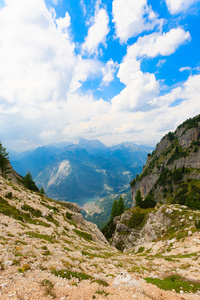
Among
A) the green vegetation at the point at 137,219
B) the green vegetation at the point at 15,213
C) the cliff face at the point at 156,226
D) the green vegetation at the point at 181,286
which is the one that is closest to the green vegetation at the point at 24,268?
the green vegetation at the point at 181,286

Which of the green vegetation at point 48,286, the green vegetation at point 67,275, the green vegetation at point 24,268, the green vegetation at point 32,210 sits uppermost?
the green vegetation at point 32,210

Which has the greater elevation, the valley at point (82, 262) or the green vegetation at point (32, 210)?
the green vegetation at point (32, 210)

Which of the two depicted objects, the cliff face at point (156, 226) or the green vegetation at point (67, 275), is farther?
the cliff face at point (156, 226)

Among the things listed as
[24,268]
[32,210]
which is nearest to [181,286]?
[24,268]

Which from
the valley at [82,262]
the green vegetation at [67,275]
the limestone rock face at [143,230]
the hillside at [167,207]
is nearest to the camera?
the valley at [82,262]

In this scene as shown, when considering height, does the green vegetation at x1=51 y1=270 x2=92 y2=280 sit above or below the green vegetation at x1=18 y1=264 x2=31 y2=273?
below

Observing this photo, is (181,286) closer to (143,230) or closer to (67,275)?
(67,275)

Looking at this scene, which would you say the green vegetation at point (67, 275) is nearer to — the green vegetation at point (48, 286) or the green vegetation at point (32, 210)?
the green vegetation at point (48, 286)

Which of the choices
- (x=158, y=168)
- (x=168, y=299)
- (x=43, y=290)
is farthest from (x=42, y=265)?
(x=158, y=168)

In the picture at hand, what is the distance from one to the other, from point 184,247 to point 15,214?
36.0 meters

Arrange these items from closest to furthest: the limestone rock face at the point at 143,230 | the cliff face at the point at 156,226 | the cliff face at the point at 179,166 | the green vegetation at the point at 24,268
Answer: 1. the green vegetation at the point at 24,268
2. the cliff face at the point at 156,226
3. the limestone rock face at the point at 143,230
4. the cliff face at the point at 179,166

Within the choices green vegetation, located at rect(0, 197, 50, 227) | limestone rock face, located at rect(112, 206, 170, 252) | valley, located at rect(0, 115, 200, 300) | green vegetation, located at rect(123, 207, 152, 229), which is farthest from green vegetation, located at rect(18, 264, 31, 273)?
green vegetation, located at rect(123, 207, 152, 229)

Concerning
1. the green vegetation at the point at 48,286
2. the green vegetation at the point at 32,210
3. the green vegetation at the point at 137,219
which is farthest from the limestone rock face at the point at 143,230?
the green vegetation at the point at 48,286

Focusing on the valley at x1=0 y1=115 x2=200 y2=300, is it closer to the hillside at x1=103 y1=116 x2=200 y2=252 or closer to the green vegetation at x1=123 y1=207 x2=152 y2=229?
the hillside at x1=103 y1=116 x2=200 y2=252
